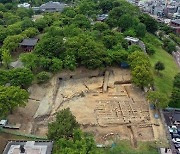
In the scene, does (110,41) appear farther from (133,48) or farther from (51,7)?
(51,7)

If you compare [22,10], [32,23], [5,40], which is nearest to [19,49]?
[5,40]

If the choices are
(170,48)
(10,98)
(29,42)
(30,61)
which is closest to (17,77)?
(30,61)

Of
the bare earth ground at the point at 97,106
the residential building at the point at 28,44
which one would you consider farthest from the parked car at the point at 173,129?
the residential building at the point at 28,44

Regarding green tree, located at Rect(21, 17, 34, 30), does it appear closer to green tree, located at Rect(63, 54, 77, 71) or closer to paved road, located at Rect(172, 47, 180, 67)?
green tree, located at Rect(63, 54, 77, 71)

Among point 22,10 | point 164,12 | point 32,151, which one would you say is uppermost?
point 32,151

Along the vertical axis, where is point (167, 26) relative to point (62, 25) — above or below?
below

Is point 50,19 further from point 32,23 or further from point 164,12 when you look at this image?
point 164,12

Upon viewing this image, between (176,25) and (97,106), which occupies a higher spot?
(97,106)
